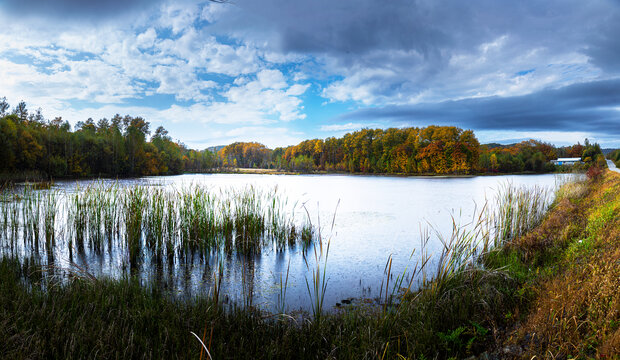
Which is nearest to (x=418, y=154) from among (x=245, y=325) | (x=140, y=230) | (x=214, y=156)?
(x=214, y=156)

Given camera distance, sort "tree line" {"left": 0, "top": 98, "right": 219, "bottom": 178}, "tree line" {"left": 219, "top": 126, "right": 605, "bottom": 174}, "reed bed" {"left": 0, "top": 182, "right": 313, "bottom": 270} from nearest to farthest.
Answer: "reed bed" {"left": 0, "top": 182, "right": 313, "bottom": 270} → "tree line" {"left": 0, "top": 98, "right": 219, "bottom": 178} → "tree line" {"left": 219, "top": 126, "right": 605, "bottom": 174}

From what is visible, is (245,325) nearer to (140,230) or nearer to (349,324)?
(349,324)

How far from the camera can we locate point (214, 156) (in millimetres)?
108500

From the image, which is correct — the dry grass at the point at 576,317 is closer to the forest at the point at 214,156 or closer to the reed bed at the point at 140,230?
the reed bed at the point at 140,230

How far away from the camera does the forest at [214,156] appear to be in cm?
3844

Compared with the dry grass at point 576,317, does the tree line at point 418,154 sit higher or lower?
higher

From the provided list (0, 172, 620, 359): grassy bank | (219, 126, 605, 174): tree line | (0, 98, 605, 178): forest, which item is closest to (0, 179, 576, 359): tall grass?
(0, 172, 620, 359): grassy bank

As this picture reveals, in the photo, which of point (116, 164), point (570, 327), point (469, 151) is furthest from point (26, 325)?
point (469, 151)

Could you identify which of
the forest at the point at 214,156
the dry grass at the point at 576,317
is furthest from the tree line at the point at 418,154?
the dry grass at the point at 576,317

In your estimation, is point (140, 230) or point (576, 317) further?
point (140, 230)

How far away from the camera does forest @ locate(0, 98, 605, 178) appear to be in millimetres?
38438

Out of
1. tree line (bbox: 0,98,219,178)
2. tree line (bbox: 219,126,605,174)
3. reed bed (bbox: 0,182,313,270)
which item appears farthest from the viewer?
tree line (bbox: 219,126,605,174)

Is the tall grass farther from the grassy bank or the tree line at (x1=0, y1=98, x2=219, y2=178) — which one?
the tree line at (x1=0, y1=98, x2=219, y2=178)

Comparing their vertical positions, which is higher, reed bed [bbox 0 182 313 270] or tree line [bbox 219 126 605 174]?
tree line [bbox 219 126 605 174]
